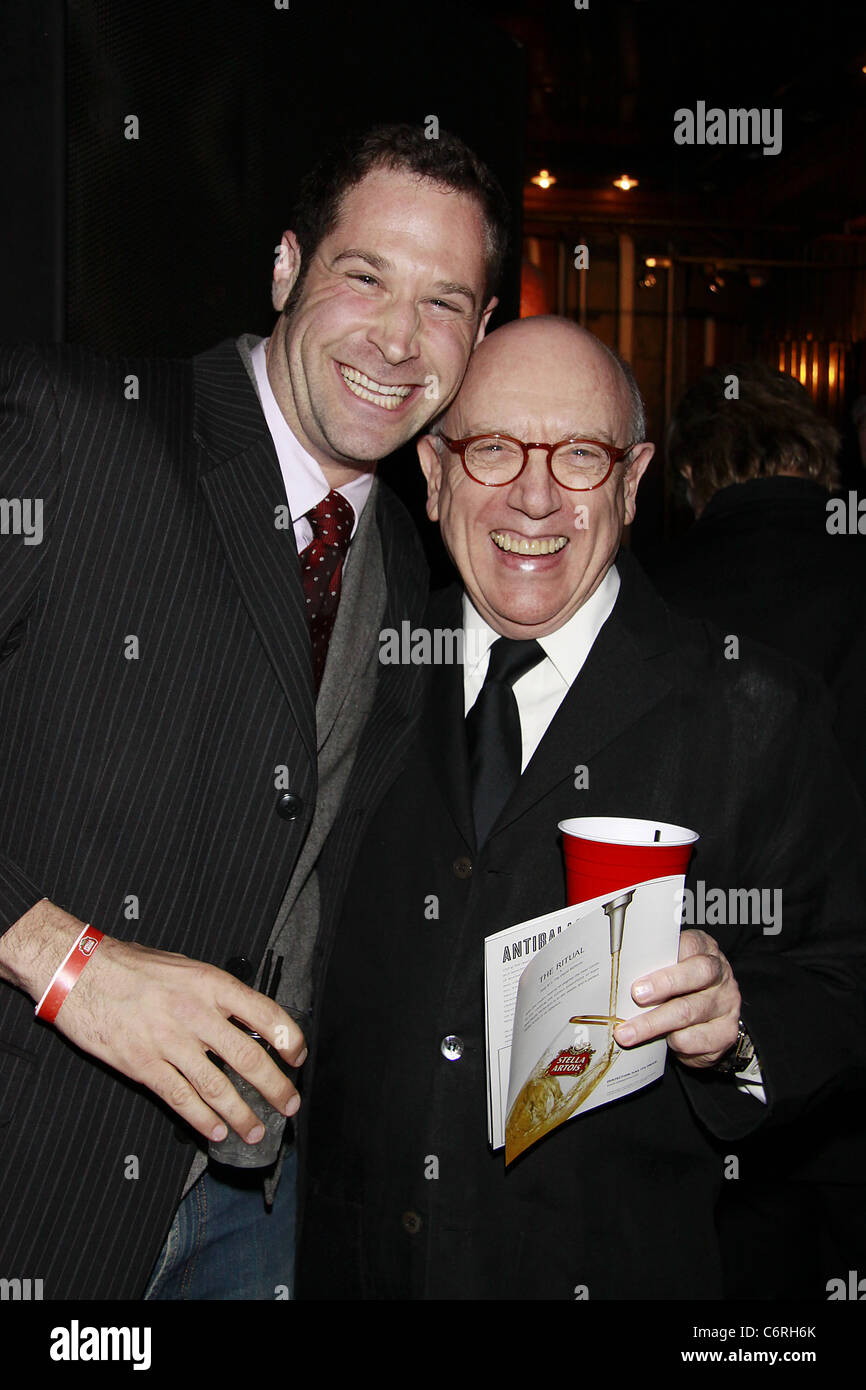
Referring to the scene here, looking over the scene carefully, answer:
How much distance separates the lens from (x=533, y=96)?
23.5ft

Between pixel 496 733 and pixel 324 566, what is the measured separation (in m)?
0.44

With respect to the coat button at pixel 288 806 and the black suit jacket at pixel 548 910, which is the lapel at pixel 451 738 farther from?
the coat button at pixel 288 806

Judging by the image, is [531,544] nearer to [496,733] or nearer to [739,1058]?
[496,733]

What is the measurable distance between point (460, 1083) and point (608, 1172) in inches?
9.7

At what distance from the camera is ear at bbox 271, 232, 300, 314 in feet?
6.57

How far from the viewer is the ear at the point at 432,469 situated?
1.98 meters

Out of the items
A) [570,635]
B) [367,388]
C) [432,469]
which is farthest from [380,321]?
[570,635]

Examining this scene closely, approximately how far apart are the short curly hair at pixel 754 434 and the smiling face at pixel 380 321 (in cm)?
125

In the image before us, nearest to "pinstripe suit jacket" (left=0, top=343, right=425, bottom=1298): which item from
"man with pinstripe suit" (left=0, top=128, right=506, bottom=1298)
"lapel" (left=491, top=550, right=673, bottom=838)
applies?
"man with pinstripe suit" (left=0, top=128, right=506, bottom=1298)

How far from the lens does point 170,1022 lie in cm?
136

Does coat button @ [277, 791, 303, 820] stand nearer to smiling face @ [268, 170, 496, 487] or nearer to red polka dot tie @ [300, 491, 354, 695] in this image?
red polka dot tie @ [300, 491, 354, 695]

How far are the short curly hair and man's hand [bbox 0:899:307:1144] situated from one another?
2088 mm

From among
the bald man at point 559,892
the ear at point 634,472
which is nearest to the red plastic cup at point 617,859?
the bald man at point 559,892

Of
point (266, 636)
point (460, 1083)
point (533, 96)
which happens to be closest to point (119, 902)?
point (266, 636)
